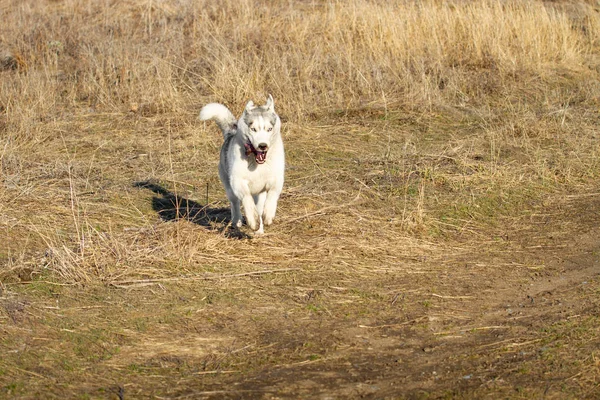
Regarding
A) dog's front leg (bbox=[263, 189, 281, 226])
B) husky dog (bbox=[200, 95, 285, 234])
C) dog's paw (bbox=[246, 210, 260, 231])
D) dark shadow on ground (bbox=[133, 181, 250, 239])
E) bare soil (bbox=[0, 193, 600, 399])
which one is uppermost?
husky dog (bbox=[200, 95, 285, 234])

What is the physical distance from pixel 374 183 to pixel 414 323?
353 centimetres

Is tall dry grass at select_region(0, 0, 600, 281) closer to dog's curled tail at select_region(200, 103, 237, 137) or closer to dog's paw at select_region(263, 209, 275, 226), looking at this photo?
dog's paw at select_region(263, 209, 275, 226)

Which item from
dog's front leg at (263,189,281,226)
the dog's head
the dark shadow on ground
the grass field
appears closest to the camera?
the grass field

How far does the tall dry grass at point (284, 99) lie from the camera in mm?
7781

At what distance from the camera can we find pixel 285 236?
7.02 metres

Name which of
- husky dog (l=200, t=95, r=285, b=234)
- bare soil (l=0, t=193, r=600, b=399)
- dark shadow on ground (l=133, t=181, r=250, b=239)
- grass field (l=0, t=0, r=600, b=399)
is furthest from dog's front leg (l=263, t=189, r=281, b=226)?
bare soil (l=0, t=193, r=600, b=399)

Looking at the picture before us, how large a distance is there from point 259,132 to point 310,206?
1.49 metres

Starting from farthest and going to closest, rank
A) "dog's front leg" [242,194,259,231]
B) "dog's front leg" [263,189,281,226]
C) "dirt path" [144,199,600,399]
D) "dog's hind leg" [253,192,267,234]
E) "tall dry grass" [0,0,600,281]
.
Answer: "tall dry grass" [0,0,600,281] → "dog's hind leg" [253,192,267,234] → "dog's front leg" [263,189,281,226] → "dog's front leg" [242,194,259,231] → "dirt path" [144,199,600,399]

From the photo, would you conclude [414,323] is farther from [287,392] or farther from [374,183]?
[374,183]

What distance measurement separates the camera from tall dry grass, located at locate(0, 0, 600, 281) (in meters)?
7.78

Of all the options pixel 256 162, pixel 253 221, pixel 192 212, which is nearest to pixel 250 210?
pixel 253 221

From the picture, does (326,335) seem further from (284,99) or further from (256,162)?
(284,99)

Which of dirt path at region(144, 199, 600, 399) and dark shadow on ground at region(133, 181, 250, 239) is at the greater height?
dirt path at region(144, 199, 600, 399)

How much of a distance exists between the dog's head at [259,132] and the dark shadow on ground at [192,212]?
2.70 ft
